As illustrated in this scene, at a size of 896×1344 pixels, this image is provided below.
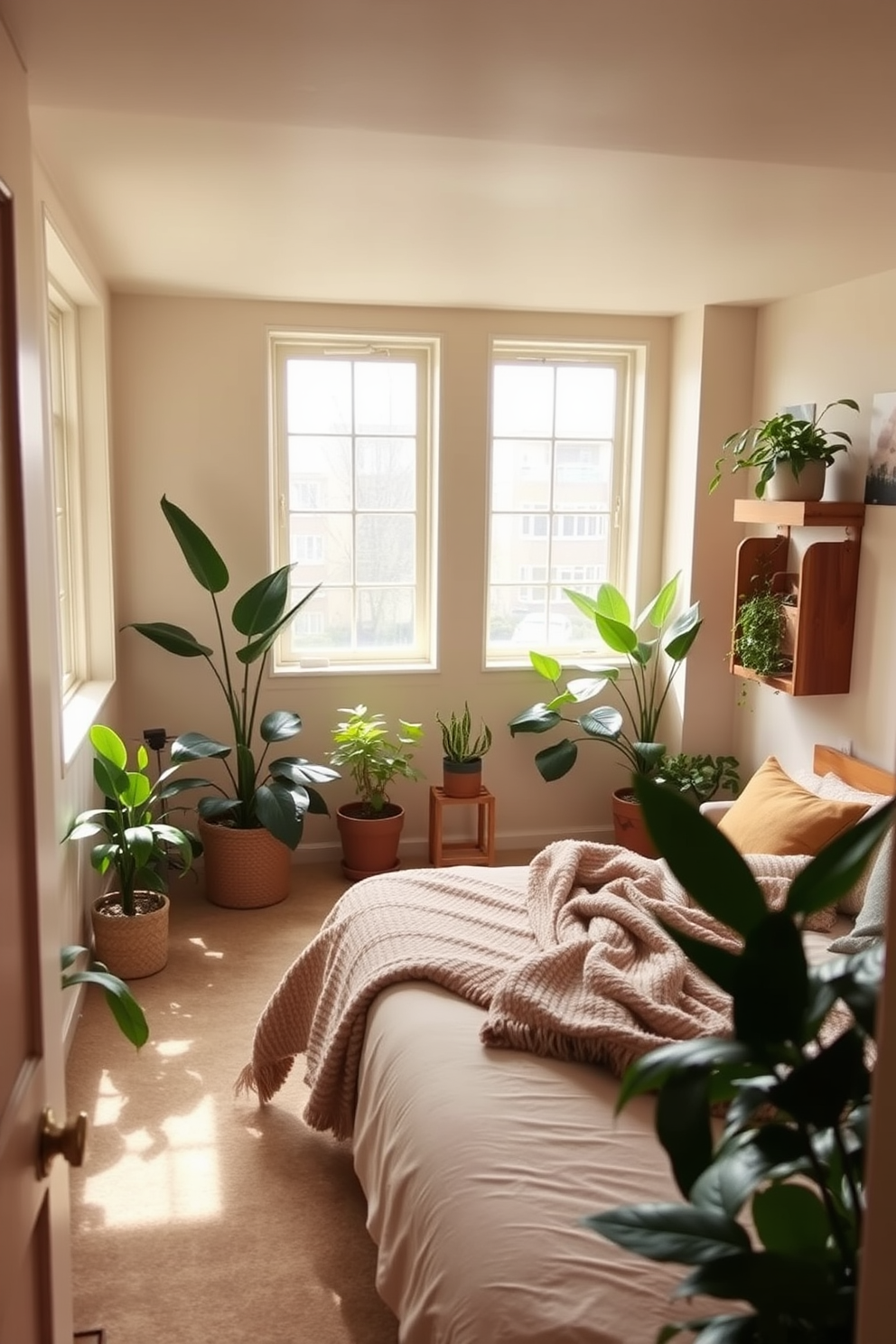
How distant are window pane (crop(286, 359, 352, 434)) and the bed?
8.06ft

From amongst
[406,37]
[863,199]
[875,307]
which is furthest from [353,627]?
[406,37]

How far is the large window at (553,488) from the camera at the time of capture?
5.13 meters

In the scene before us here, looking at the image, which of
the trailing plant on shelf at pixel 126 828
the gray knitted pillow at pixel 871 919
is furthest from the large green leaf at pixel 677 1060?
the trailing plant on shelf at pixel 126 828

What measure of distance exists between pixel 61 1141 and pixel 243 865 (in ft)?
10.6

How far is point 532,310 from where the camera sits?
4.93 meters

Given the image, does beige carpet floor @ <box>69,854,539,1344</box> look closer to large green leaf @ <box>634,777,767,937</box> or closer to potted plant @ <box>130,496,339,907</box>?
potted plant @ <box>130,496,339,907</box>

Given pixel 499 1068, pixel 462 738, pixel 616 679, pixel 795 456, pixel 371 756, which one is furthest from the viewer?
pixel 616 679

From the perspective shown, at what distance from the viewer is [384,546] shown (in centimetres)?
512

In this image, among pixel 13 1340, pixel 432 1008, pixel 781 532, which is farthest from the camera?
pixel 781 532

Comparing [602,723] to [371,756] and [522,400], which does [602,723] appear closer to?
[371,756]

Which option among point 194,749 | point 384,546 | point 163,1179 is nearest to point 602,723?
point 384,546

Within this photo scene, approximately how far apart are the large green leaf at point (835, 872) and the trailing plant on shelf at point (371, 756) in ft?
12.8

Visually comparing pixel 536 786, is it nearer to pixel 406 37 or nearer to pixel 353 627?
pixel 353 627

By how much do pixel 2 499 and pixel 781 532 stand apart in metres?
3.82
